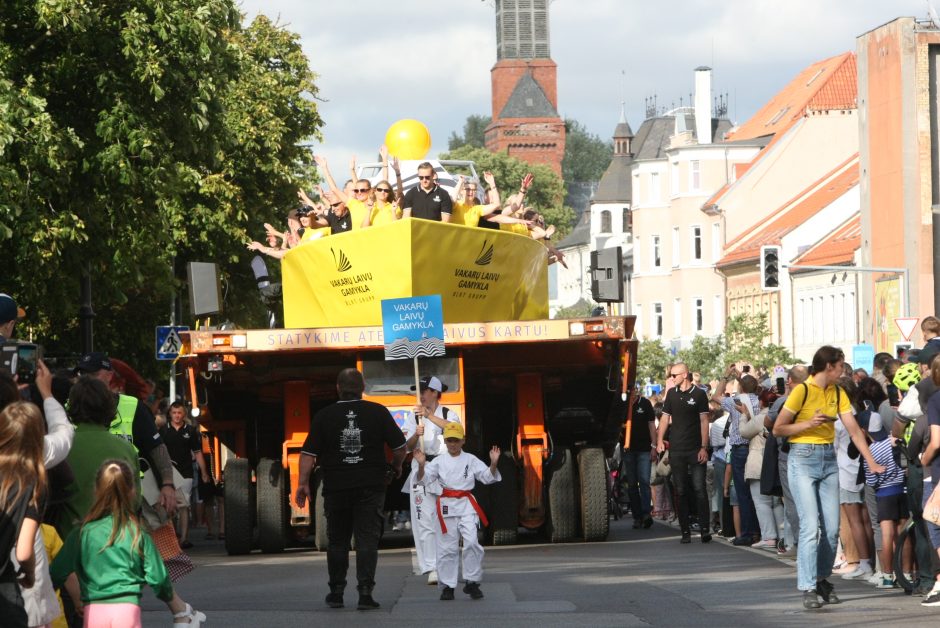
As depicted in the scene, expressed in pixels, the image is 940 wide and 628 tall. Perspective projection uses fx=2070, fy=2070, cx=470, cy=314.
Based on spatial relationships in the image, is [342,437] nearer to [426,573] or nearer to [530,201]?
[426,573]

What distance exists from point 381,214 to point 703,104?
84250mm

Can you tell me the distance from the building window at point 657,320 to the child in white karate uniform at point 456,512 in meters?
89.6

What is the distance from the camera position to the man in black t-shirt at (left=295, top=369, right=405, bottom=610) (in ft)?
45.2

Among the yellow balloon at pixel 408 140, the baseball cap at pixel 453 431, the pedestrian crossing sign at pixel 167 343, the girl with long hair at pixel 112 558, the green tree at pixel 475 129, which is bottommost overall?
the girl with long hair at pixel 112 558

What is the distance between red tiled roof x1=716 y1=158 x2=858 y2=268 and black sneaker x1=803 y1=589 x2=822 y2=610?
218ft

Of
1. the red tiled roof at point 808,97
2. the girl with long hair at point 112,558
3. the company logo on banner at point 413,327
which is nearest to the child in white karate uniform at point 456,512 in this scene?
the company logo on banner at point 413,327

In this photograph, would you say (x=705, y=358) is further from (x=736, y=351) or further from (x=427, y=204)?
(x=427, y=204)

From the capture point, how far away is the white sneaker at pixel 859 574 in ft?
52.7

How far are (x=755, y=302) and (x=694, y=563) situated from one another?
67953 millimetres

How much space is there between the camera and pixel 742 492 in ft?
68.4

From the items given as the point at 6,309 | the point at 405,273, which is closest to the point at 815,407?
the point at 6,309

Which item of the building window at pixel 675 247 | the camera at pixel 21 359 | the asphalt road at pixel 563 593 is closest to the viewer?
the camera at pixel 21 359

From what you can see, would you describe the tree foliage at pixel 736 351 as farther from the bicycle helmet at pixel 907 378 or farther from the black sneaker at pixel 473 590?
the black sneaker at pixel 473 590

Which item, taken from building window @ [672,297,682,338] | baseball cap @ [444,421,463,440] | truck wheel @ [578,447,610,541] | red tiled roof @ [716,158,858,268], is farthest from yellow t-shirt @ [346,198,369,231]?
building window @ [672,297,682,338]
